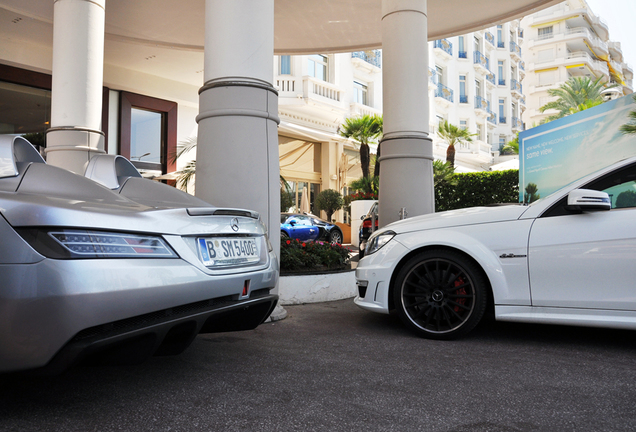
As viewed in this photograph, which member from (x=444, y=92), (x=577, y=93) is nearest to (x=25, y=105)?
(x=444, y=92)

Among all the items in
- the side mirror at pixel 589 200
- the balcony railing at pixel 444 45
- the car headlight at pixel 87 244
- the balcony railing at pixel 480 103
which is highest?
the balcony railing at pixel 444 45

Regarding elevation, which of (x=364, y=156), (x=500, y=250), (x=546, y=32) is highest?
(x=546, y=32)

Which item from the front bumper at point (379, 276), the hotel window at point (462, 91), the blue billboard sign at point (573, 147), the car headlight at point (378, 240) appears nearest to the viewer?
the front bumper at point (379, 276)

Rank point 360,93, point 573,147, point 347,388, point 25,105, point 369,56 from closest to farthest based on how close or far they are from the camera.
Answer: point 347,388 < point 573,147 < point 25,105 < point 360,93 < point 369,56

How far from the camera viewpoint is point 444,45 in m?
37.6

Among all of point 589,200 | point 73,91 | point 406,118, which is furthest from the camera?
point 406,118

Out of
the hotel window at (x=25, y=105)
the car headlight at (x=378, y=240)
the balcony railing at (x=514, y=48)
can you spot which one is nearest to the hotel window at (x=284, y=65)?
the hotel window at (x=25, y=105)

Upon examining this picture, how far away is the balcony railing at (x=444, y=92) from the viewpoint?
3629cm

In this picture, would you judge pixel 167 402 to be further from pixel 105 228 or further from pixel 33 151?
pixel 33 151

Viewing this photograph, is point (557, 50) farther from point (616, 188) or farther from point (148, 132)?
point (616, 188)

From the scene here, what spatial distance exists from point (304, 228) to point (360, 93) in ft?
45.8

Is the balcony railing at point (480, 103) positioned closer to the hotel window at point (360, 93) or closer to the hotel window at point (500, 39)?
the hotel window at point (500, 39)

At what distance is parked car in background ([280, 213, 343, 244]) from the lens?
16125 millimetres

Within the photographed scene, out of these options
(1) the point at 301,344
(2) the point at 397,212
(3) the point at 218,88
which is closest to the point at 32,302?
(1) the point at 301,344
